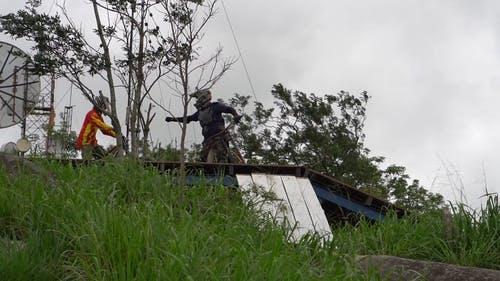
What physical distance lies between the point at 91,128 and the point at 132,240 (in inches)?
221

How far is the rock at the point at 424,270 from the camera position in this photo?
574 centimetres

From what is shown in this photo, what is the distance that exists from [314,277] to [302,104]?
1855cm

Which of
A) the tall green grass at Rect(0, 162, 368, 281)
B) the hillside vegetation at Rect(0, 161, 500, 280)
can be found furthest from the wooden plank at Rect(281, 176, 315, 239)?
Result: the tall green grass at Rect(0, 162, 368, 281)

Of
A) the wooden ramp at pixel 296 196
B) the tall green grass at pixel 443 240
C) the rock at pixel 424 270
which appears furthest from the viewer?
the wooden ramp at pixel 296 196

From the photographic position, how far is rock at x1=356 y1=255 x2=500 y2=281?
5.74 metres

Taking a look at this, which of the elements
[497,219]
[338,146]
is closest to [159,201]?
[497,219]

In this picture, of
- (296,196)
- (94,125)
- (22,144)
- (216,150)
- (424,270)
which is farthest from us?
(216,150)

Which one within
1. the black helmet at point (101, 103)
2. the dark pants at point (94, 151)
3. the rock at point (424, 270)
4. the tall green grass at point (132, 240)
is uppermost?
the black helmet at point (101, 103)

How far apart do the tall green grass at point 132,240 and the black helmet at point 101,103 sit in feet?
10.5

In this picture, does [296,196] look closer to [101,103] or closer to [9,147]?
[101,103]

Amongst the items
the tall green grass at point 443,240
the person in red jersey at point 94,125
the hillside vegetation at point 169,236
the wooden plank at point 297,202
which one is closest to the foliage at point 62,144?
the person in red jersey at point 94,125

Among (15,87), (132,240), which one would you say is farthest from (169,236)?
(15,87)

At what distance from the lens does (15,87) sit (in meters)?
11.6

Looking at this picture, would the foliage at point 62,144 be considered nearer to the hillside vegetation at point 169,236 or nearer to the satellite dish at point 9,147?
the satellite dish at point 9,147
